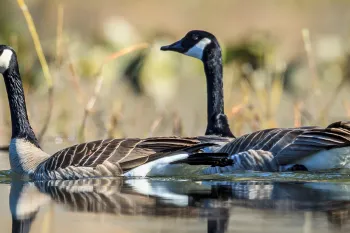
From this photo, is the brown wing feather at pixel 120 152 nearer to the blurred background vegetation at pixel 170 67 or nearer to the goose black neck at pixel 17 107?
the goose black neck at pixel 17 107

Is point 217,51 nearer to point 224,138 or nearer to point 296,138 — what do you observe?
point 224,138

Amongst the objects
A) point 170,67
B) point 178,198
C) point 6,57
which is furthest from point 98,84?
point 170,67

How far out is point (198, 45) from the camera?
1334 centimetres

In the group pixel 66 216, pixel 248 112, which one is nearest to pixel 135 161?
pixel 66 216

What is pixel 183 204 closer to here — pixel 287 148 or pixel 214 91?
pixel 287 148

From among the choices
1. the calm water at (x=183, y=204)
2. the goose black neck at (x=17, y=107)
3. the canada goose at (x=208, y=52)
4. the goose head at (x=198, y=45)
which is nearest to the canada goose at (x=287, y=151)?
the calm water at (x=183, y=204)

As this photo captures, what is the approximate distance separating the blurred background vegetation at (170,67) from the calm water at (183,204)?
3204mm

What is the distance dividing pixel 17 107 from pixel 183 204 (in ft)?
13.4

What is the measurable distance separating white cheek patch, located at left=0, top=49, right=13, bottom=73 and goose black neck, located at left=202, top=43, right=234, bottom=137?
2.47 meters

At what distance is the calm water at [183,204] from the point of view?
6676mm

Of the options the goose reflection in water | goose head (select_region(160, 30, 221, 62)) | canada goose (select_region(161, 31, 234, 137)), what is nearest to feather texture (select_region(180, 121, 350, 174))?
the goose reflection in water

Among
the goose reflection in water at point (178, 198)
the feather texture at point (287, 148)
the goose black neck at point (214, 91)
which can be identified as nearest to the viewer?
the goose reflection in water at point (178, 198)

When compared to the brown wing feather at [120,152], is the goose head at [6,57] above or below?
above

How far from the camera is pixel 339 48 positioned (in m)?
20.3
